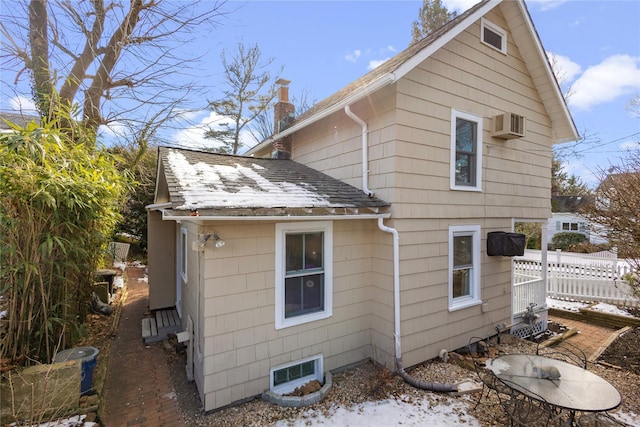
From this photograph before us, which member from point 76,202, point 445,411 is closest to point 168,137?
point 76,202

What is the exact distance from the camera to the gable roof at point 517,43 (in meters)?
4.96

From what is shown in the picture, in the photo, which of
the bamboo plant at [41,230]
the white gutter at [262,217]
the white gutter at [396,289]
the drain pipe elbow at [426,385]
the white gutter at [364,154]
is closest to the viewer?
the white gutter at [262,217]

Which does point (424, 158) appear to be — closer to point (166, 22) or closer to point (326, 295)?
point (326, 295)

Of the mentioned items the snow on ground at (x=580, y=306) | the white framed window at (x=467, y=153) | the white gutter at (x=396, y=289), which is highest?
the white framed window at (x=467, y=153)

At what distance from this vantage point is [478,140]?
6.22 meters

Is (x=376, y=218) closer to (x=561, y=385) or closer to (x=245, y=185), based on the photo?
(x=245, y=185)

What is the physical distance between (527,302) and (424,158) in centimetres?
530

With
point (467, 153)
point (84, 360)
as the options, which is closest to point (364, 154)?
point (467, 153)

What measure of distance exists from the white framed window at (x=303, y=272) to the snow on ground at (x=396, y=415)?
1313 mm

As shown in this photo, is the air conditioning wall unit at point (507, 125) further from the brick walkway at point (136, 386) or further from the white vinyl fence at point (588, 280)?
the brick walkway at point (136, 386)

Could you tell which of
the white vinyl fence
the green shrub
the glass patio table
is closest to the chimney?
the glass patio table

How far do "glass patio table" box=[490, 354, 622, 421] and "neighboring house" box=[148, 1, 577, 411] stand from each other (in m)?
1.56

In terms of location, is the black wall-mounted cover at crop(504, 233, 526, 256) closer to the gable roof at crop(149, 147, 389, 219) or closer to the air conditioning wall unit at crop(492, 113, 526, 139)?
the air conditioning wall unit at crop(492, 113, 526, 139)

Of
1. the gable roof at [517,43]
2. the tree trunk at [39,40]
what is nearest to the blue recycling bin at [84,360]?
the gable roof at [517,43]
